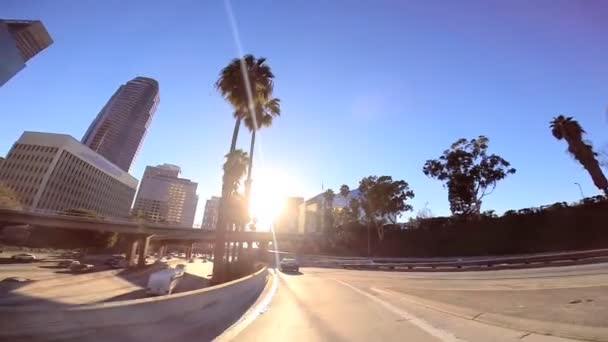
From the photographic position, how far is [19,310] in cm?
463

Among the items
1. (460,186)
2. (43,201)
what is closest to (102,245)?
(43,201)

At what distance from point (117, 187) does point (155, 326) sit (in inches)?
7065

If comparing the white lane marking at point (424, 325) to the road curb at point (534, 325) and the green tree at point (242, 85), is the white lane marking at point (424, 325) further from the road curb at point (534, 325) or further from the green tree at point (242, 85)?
the green tree at point (242, 85)

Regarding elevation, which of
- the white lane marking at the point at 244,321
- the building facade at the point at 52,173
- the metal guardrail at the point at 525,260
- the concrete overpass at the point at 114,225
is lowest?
the white lane marking at the point at 244,321

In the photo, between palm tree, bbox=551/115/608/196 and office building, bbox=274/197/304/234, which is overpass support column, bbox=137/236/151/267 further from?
office building, bbox=274/197/304/234

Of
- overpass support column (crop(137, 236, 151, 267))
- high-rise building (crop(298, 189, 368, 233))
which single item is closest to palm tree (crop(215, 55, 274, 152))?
overpass support column (crop(137, 236, 151, 267))

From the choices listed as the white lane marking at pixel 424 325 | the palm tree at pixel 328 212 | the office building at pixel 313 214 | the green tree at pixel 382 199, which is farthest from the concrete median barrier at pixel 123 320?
the office building at pixel 313 214

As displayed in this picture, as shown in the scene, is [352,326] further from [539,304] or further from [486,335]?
[539,304]

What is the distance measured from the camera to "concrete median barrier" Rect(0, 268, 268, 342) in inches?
178

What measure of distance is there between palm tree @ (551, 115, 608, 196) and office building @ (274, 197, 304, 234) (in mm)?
145350

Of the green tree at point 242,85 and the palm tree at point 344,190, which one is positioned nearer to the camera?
Result: the green tree at point 242,85

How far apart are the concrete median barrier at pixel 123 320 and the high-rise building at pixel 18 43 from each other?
778 inches

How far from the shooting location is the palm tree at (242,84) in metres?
26.9

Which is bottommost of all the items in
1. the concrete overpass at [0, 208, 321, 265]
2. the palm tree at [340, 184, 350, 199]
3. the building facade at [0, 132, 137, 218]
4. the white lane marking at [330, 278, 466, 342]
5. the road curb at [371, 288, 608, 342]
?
the white lane marking at [330, 278, 466, 342]
